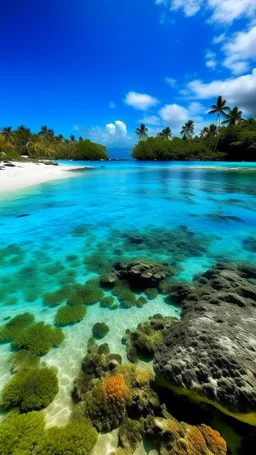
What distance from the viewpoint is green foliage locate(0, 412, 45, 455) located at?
2.56 metres

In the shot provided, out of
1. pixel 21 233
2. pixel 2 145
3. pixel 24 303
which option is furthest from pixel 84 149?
pixel 24 303

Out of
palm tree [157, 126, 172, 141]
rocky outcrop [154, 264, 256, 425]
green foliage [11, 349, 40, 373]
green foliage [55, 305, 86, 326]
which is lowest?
green foliage [55, 305, 86, 326]

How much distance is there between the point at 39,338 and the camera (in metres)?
4.60

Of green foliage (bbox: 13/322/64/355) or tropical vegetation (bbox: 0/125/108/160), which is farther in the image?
tropical vegetation (bbox: 0/125/108/160)

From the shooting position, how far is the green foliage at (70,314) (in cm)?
517

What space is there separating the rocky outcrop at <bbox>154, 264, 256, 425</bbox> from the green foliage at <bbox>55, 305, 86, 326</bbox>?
7.34 ft

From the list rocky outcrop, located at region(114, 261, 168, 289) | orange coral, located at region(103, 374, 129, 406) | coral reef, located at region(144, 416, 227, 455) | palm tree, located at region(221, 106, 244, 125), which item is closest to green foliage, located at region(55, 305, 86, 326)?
rocky outcrop, located at region(114, 261, 168, 289)

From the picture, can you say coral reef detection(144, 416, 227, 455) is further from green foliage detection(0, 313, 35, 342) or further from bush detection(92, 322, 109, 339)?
green foliage detection(0, 313, 35, 342)

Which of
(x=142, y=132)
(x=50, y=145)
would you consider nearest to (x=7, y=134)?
(x=50, y=145)

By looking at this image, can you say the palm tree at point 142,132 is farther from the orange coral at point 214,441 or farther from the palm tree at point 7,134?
the orange coral at point 214,441

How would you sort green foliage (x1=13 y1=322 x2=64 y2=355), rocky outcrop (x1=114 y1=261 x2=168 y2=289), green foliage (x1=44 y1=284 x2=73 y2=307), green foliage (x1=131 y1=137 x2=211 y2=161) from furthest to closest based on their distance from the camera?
green foliage (x1=131 y1=137 x2=211 y2=161) < rocky outcrop (x1=114 y1=261 x2=168 y2=289) < green foliage (x1=44 y1=284 x2=73 y2=307) < green foliage (x1=13 y1=322 x2=64 y2=355)

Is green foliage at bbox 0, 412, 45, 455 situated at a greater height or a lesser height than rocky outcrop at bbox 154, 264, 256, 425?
lesser

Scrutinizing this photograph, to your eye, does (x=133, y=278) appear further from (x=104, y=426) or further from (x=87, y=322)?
(x=104, y=426)

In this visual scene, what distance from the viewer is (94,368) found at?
3.90 metres
